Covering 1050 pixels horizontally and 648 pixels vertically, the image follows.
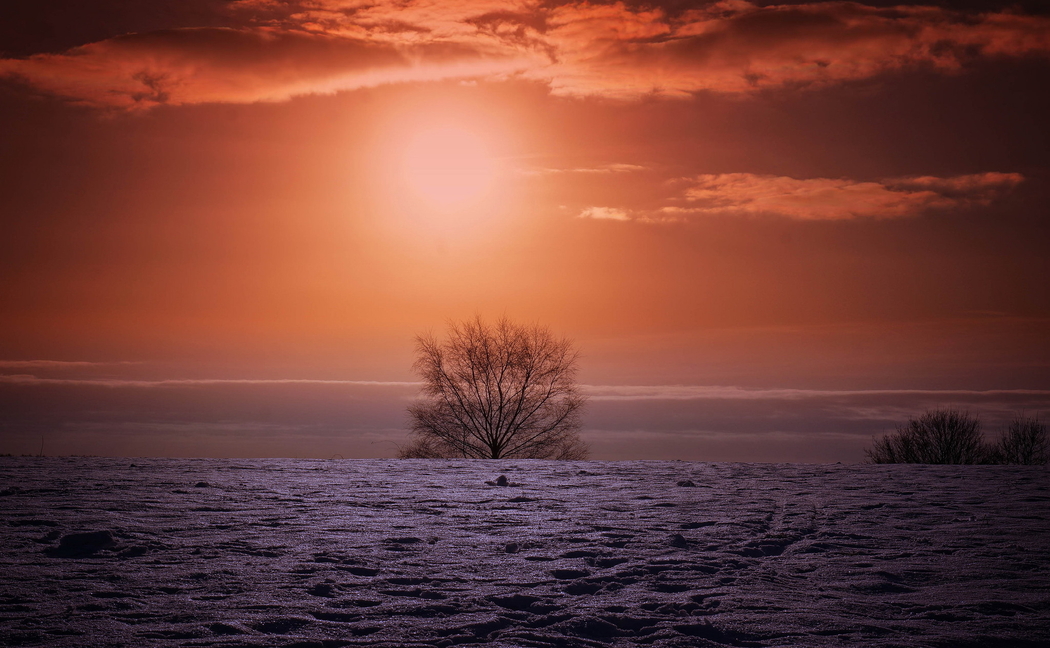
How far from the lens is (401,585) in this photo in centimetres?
571

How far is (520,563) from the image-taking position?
633cm

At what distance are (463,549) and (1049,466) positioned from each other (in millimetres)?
11347

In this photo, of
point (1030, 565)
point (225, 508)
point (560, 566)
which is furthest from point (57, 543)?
point (1030, 565)

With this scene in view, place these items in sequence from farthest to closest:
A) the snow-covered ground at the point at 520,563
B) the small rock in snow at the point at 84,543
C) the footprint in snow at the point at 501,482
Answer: the footprint in snow at the point at 501,482 < the small rock in snow at the point at 84,543 < the snow-covered ground at the point at 520,563

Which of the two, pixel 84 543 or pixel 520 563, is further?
pixel 84 543

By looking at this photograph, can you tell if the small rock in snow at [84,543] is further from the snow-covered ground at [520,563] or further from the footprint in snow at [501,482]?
the footprint in snow at [501,482]

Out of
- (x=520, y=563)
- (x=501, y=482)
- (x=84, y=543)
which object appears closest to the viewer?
(x=520, y=563)

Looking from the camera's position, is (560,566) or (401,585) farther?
(560,566)

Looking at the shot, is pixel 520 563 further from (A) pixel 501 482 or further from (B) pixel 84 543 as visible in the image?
(A) pixel 501 482

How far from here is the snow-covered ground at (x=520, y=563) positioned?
480cm

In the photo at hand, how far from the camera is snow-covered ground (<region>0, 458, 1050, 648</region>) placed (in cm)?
480

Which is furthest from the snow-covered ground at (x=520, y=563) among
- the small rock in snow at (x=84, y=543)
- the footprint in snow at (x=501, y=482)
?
the footprint in snow at (x=501, y=482)

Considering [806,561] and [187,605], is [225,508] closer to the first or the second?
[187,605]

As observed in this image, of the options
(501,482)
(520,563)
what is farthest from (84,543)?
(501,482)
